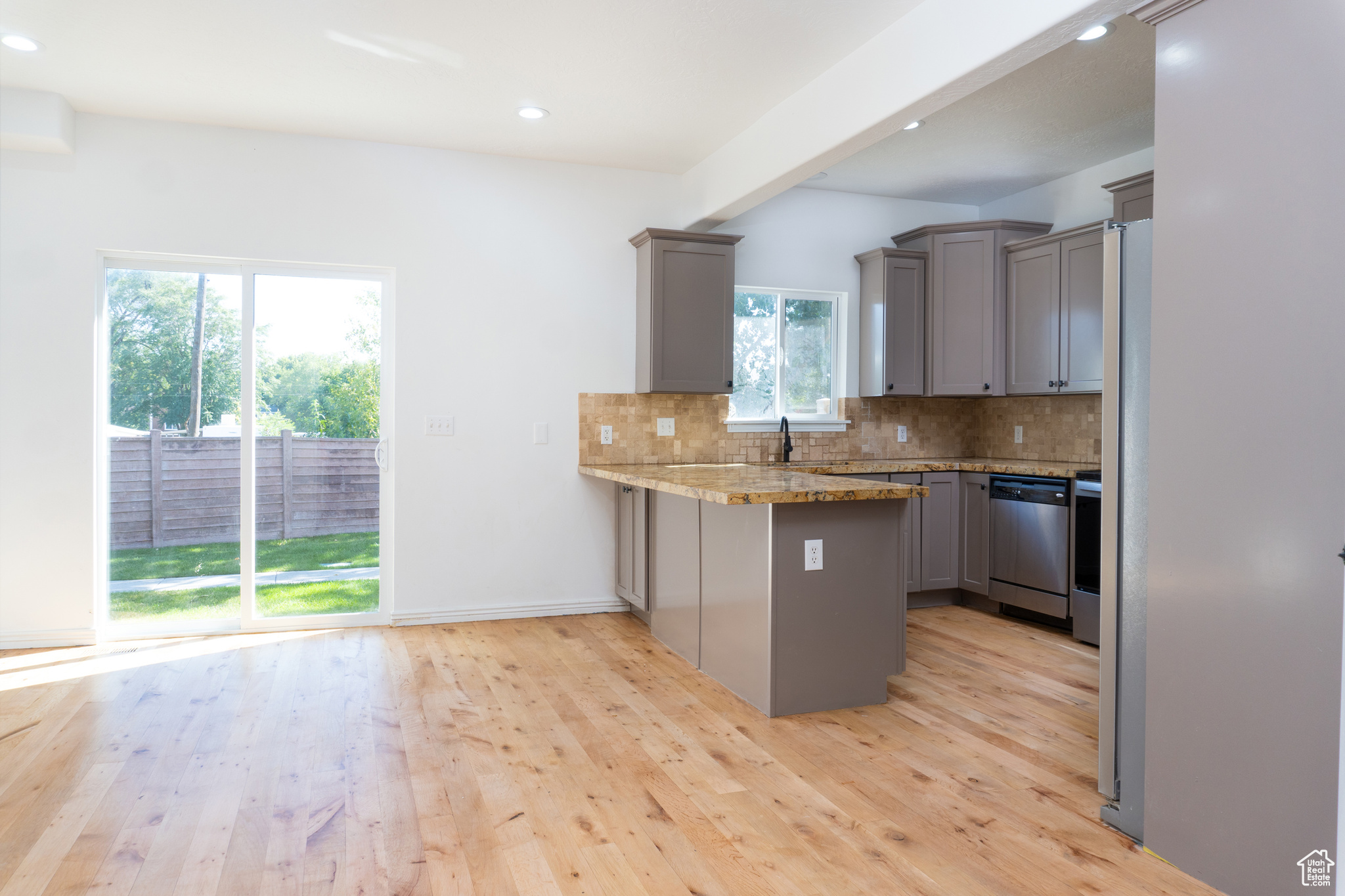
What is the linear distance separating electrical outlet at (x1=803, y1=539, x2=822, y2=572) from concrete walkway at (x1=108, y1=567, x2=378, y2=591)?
2.64 m

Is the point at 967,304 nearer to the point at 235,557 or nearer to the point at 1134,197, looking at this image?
the point at 1134,197

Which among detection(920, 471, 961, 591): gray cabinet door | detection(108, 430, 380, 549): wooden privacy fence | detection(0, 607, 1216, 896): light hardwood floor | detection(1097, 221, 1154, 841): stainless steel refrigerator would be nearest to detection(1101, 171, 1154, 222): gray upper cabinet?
detection(920, 471, 961, 591): gray cabinet door

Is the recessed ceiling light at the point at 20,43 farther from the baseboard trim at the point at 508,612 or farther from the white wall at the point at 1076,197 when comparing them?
the white wall at the point at 1076,197

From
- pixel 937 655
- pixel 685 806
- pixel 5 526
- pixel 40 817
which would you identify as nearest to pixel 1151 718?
pixel 685 806

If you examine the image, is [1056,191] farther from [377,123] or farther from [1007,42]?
[377,123]

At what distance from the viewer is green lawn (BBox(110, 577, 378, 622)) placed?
419 centimetres

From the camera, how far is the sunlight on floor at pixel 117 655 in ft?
11.5

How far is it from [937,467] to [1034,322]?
102 cm

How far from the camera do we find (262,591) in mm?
4344

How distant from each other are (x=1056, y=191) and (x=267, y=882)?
5.35 meters

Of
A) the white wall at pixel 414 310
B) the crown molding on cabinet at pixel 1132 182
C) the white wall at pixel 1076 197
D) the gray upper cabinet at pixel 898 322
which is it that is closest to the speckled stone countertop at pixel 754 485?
the white wall at pixel 414 310

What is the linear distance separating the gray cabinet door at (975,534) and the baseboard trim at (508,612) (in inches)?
81.4

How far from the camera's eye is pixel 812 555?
3.04 m

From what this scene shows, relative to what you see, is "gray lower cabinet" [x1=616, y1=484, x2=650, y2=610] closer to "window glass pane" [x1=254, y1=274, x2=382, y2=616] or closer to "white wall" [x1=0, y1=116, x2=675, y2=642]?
"white wall" [x1=0, y1=116, x2=675, y2=642]
